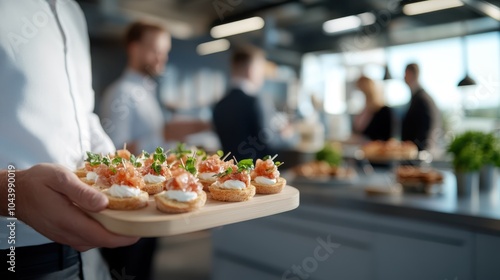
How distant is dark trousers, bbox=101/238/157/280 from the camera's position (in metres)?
2.15

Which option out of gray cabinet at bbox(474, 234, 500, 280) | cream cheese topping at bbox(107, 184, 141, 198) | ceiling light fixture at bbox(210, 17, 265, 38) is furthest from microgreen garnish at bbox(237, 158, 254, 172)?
ceiling light fixture at bbox(210, 17, 265, 38)

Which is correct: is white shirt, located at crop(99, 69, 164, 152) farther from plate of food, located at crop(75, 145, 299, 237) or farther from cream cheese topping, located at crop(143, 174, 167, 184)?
cream cheese topping, located at crop(143, 174, 167, 184)

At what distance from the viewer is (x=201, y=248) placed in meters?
4.35

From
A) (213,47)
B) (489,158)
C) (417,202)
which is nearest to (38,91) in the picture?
(417,202)

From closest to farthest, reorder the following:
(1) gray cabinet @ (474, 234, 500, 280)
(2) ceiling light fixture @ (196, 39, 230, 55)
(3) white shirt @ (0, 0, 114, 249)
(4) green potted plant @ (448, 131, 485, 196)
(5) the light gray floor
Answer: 1. (3) white shirt @ (0, 0, 114, 249)
2. (1) gray cabinet @ (474, 234, 500, 280)
3. (4) green potted plant @ (448, 131, 485, 196)
4. (5) the light gray floor
5. (2) ceiling light fixture @ (196, 39, 230, 55)

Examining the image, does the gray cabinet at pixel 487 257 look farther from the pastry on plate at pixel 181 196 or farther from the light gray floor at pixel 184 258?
the light gray floor at pixel 184 258

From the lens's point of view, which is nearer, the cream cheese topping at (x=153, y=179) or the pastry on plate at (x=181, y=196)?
the pastry on plate at (x=181, y=196)

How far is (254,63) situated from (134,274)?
6.51 ft

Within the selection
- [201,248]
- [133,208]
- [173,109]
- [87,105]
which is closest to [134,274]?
[87,105]

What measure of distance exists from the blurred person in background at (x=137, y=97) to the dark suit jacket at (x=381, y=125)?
2.33 metres

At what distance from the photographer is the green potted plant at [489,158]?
1.98 metres

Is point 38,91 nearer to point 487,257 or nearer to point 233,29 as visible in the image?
point 487,257

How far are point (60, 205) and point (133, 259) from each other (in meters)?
1.72

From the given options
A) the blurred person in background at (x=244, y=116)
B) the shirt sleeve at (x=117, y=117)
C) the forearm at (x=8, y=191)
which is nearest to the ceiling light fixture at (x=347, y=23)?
the blurred person in background at (x=244, y=116)
